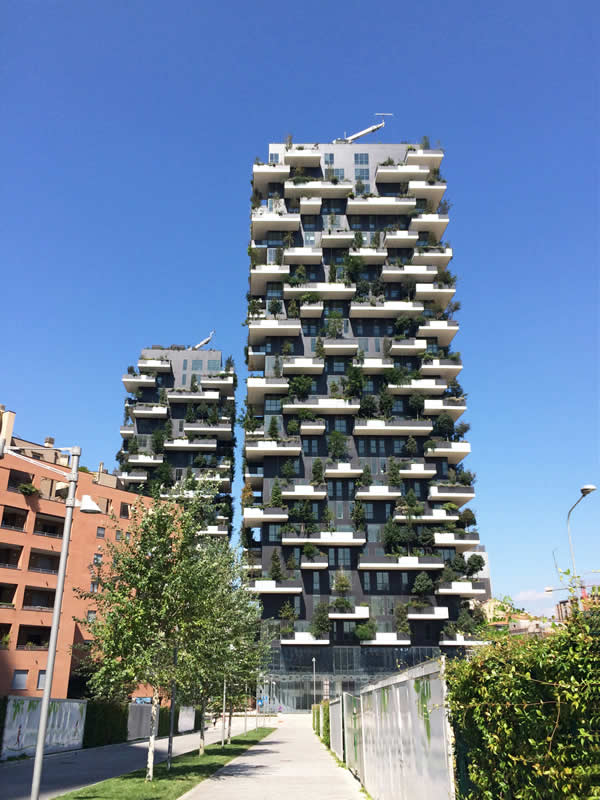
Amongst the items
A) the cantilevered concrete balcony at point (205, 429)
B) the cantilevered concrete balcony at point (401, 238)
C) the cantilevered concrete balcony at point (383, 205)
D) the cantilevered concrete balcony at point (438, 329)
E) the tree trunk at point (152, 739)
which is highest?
the cantilevered concrete balcony at point (383, 205)

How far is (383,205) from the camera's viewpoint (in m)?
80.4

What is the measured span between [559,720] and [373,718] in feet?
42.5

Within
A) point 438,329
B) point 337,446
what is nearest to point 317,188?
point 438,329

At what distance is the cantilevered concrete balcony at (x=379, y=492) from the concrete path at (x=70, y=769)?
37366 millimetres

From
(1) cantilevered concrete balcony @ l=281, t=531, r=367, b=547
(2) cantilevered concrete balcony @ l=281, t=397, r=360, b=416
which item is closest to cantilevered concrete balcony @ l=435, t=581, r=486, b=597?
(1) cantilevered concrete balcony @ l=281, t=531, r=367, b=547

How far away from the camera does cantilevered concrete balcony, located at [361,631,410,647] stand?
67188 mm

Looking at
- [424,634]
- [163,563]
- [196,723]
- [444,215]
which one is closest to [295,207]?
[444,215]

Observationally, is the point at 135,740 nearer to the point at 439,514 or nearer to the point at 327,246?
the point at 439,514

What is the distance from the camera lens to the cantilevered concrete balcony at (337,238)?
Answer: 79.8 metres

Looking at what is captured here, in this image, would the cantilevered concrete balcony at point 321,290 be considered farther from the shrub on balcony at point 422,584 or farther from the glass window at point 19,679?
the glass window at point 19,679

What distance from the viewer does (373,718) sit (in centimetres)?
1719

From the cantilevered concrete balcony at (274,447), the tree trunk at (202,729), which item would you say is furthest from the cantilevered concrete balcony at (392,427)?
the tree trunk at (202,729)

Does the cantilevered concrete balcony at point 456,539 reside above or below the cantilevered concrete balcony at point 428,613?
above

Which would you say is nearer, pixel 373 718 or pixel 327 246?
pixel 373 718
